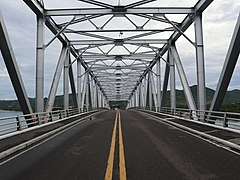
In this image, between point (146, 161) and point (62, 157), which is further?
point (62, 157)

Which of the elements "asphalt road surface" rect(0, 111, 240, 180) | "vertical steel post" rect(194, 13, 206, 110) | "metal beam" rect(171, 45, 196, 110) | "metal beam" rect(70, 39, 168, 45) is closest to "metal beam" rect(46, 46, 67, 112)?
"metal beam" rect(70, 39, 168, 45)

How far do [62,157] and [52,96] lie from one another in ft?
53.1

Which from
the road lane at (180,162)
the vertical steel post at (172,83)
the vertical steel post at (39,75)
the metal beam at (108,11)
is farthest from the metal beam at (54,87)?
the road lane at (180,162)

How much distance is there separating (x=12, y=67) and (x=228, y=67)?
1131cm

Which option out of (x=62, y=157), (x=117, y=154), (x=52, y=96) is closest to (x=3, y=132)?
(x=62, y=157)

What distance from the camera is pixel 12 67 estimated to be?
14.4 meters

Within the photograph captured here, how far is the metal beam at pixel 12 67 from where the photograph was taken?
13406mm

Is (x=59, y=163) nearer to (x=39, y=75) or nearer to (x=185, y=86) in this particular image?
(x=39, y=75)

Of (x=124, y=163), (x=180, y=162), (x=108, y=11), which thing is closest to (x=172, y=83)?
(x=108, y=11)

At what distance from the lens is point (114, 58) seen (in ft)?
136

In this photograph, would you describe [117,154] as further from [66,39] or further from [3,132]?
[66,39]

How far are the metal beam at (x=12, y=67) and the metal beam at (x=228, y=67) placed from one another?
10998mm

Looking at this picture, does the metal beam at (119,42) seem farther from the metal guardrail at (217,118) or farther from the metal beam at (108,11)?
the metal beam at (108,11)

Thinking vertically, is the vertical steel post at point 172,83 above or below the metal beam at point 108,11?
below
